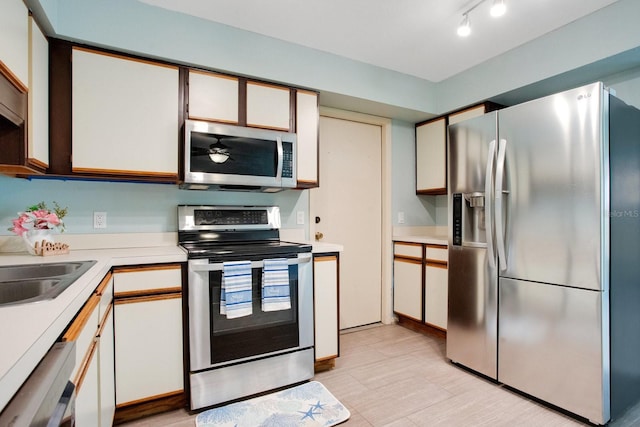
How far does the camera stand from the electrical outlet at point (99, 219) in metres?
2.18

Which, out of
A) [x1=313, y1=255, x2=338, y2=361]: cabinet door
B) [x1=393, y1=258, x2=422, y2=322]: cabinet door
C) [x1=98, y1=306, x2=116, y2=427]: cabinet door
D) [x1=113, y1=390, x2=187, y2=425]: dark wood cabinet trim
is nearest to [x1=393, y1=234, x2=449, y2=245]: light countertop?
[x1=393, y1=258, x2=422, y2=322]: cabinet door

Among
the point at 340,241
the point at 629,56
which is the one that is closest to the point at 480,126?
the point at 629,56

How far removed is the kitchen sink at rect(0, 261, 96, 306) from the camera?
1038 mm

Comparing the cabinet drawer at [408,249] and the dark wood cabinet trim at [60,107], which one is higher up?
the dark wood cabinet trim at [60,107]

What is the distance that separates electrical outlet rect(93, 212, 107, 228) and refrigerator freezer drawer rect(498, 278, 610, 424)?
258cm

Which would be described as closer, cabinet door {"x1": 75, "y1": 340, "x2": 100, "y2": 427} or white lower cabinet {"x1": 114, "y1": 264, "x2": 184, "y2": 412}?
cabinet door {"x1": 75, "y1": 340, "x2": 100, "y2": 427}

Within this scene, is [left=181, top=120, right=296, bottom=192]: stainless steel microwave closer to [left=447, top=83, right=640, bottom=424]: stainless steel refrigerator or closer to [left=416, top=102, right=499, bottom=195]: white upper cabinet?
[left=447, top=83, right=640, bottom=424]: stainless steel refrigerator

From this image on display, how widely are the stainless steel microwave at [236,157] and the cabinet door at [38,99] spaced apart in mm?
708

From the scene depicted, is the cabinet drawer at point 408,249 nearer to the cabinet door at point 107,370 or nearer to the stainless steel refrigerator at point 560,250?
the stainless steel refrigerator at point 560,250

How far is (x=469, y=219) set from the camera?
2.34 m

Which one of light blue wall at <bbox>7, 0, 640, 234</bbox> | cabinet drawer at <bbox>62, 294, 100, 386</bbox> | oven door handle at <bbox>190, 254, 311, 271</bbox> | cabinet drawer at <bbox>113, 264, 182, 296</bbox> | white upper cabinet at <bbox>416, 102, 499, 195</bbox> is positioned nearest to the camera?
cabinet drawer at <bbox>62, 294, 100, 386</bbox>

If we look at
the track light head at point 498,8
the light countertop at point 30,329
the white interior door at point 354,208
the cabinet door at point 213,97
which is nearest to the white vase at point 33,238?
the light countertop at point 30,329

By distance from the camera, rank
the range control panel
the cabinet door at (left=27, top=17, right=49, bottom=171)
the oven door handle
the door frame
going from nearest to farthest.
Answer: the cabinet door at (left=27, top=17, right=49, bottom=171)
the oven door handle
the range control panel
the door frame

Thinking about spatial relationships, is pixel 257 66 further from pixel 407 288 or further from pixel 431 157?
pixel 407 288
